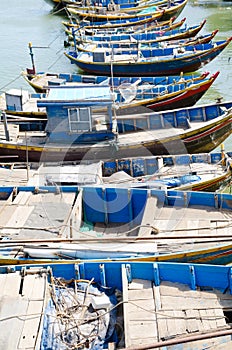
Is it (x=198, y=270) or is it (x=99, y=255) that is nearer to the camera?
(x=198, y=270)

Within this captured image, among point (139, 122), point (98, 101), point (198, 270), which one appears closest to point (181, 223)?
point (198, 270)

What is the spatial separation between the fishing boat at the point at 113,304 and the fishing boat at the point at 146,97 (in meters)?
10.5

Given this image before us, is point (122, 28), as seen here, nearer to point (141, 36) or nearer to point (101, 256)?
point (141, 36)

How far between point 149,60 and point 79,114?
39.7 feet

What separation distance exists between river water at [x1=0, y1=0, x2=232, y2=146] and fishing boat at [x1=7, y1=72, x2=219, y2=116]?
2717mm

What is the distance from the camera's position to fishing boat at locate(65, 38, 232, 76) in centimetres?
2752

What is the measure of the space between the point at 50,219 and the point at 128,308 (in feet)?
12.9

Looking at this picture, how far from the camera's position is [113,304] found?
10227 millimetres

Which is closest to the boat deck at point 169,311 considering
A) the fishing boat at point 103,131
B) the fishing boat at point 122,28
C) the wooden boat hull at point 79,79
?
the fishing boat at point 103,131

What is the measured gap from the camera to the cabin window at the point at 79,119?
16.9 m

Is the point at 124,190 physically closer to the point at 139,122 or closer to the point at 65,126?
the point at 65,126

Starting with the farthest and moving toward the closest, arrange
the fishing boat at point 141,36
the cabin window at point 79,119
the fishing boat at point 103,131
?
the fishing boat at point 141,36 → the fishing boat at point 103,131 → the cabin window at point 79,119

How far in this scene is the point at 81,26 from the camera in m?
35.7

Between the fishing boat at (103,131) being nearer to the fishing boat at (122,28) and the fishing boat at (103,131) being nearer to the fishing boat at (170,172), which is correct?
the fishing boat at (170,172)
